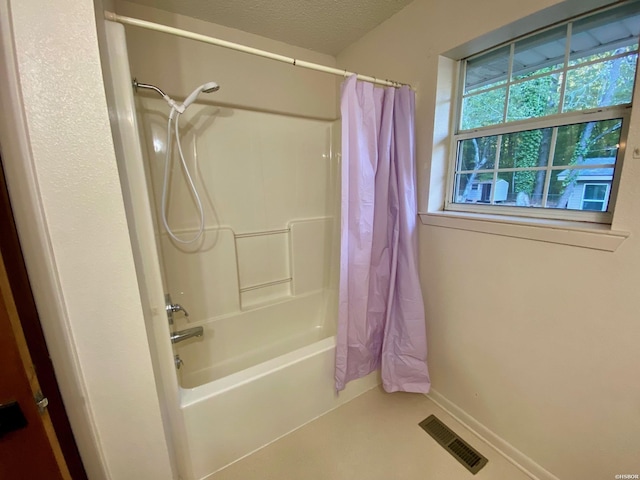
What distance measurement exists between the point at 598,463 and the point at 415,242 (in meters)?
1.13

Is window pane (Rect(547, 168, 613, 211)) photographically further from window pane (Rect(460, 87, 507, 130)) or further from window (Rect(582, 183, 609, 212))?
window pane (Rect(460, 87, 507, 130))

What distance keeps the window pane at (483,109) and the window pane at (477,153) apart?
0.08 meters

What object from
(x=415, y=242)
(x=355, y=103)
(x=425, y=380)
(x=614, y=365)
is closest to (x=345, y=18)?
(x=355, y=103)

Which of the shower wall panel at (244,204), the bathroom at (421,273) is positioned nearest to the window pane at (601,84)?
the bathroom at (421,273)

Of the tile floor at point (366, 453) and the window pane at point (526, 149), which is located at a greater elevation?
the window pane at point (526, 149)

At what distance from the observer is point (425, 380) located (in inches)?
59.9

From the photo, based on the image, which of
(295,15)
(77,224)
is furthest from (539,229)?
(295,15)

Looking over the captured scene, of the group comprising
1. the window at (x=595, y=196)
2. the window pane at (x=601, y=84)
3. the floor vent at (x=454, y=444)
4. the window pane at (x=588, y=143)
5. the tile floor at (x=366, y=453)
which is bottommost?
the floor vent at (x=454, y=444)

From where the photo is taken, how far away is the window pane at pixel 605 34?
36.8 inches

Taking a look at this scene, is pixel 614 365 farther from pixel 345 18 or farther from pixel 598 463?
pixel 345 18

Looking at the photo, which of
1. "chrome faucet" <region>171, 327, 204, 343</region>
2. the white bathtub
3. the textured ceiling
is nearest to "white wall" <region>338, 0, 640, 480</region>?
the textured ceiling

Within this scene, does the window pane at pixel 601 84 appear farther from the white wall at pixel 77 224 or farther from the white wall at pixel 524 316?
the white wall at pixel 77 224

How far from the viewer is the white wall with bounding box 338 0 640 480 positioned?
3.02 ft

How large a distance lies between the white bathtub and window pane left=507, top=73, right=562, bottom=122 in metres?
1.50
